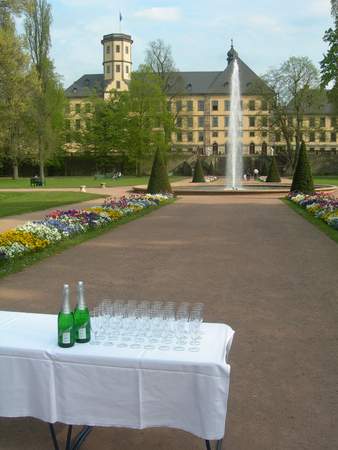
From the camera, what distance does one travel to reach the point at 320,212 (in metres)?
16.1

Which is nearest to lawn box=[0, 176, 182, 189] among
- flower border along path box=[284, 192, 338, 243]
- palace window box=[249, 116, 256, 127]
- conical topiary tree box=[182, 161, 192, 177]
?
conical topiary tree box=[182, 161, 192, 177]

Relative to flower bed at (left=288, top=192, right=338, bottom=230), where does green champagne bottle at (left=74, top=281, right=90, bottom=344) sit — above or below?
above

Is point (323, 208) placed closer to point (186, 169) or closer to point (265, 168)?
point (265, 168)

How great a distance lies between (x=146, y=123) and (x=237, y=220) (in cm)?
4737

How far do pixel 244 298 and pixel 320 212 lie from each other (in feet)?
33.8

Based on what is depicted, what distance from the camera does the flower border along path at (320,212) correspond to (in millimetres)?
13422

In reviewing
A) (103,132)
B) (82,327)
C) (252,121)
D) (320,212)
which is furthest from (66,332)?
(252,121)

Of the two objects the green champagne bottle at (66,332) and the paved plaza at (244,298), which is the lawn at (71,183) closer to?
the paved plaza at (244,298)

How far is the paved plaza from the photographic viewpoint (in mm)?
3252

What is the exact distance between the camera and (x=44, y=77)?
47.2m

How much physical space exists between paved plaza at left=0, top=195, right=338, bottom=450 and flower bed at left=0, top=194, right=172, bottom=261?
2.00ft

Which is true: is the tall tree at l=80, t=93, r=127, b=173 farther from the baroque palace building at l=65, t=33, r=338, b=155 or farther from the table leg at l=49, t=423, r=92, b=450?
the table leg at l=49, t=423, r=92, b=450

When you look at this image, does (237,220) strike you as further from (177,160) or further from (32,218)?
(177,160)

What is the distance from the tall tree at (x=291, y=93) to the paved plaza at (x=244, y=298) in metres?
47.8
